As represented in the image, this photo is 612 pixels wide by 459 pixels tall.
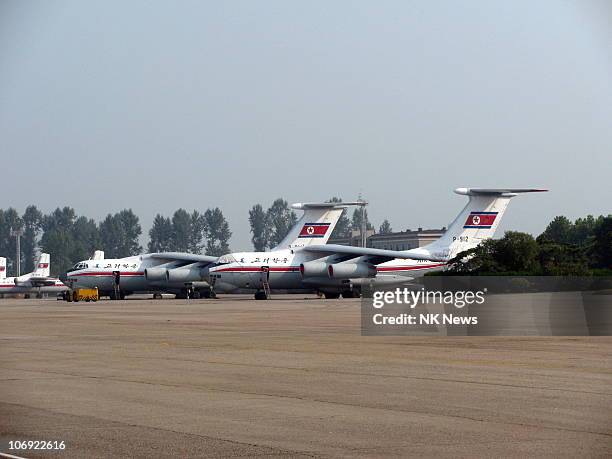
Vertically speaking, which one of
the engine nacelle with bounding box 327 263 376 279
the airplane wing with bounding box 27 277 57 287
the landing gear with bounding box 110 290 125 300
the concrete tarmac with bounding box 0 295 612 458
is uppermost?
the airplane wing with bounding box 27 277 57 287

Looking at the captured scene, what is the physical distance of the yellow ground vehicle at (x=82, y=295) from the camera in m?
75.1

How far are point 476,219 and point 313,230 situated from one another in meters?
14.9

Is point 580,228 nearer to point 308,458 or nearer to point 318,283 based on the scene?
point 318,283

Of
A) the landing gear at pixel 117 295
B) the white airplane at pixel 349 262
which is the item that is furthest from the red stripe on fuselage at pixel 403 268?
the landing gear at pixel 117 295

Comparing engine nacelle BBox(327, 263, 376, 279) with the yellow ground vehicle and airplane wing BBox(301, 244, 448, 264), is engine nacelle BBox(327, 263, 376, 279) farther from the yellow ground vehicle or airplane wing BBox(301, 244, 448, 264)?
the yellow ground vehicle

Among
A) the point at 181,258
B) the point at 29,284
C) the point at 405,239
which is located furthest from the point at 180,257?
the point at 405,239

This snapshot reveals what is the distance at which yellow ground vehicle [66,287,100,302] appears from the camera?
75062 millimetres

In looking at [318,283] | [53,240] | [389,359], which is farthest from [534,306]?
[53,240]

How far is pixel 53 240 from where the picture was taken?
179875 millimetres

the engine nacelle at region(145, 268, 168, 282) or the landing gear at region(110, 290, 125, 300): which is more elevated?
the engine nacelle at region(145, 268, 168, 282)

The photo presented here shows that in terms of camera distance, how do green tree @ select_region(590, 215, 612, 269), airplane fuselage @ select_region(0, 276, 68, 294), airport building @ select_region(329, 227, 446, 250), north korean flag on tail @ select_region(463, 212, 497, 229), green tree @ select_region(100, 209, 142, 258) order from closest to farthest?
1. green tree @ select_region(590, 215, 612, 269)
2. north korean flag on tail @ select_region(463, 212, 497, 229)
3. airplane fuselage @ select_region(0, 276, 68, 294)
4. airport building @ select_region(329, 227, 446, 250)
5. green tree @ select_region(100, 209, 142, 258)

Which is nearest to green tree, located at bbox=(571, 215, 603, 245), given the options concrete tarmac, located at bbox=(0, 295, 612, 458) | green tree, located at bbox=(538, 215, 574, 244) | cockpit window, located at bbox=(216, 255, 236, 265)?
green tree, located at bbox=(538, 215, 574, 244)

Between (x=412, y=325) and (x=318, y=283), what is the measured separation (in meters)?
42.9

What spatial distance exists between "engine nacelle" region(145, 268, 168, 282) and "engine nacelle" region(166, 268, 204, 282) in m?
0.42
